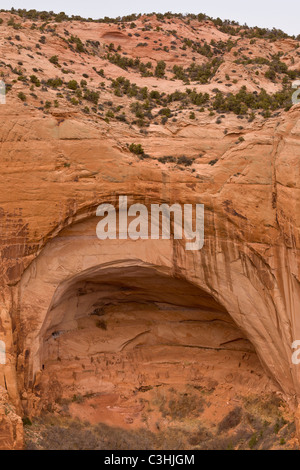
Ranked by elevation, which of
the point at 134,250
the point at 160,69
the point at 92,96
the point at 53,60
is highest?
the point at 160,69

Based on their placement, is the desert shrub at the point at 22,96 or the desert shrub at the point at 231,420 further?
the desert shrub at the point at 231,420

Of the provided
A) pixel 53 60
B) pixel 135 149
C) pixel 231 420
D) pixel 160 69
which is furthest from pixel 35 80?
pixel 231 420

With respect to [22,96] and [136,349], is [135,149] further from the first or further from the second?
[136,349]

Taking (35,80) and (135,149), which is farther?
(35,80)

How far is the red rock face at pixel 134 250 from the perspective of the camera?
1852 cm

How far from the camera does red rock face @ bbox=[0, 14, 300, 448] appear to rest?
729 inches

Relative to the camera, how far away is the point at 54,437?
62.1 ft

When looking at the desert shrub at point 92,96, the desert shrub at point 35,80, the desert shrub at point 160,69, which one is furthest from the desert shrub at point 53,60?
the desert shrub at point 160,69

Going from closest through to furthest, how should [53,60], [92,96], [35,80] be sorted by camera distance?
[35,80], [92,96], [53,60]

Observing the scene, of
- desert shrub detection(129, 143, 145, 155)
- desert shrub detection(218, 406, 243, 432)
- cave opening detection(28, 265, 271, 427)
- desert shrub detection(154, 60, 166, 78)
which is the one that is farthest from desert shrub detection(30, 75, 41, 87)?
desert shrub detection(218, 406, 243, 432)

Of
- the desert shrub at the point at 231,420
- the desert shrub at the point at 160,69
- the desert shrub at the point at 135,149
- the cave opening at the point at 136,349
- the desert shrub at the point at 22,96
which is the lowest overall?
the desert shrub at the point at 231,420

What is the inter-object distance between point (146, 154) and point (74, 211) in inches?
126

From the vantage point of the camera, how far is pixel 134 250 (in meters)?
19.8

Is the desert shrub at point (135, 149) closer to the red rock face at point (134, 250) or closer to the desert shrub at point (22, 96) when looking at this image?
the red rock face at point (134, 250)
